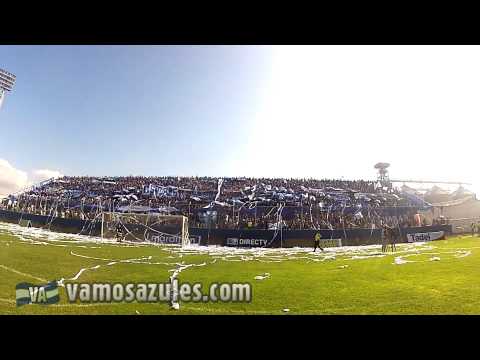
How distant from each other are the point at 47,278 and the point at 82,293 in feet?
2.80

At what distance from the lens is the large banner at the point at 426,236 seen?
9.91m

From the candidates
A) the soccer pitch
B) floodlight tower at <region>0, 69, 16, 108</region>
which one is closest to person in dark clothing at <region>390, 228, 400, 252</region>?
the soccer pitch

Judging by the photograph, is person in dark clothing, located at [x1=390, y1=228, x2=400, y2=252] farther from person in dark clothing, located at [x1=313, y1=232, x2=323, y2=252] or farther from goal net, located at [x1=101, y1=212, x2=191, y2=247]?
goal net, located at [x1=101, y1=212, x2=191, y2=247]

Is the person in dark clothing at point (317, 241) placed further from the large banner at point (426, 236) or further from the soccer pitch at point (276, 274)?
the large banner at point (426, 236)

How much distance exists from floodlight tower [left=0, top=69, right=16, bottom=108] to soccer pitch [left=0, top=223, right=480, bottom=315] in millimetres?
3312

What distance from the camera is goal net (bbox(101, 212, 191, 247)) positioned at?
389 inches

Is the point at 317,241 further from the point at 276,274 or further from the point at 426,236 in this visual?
the point at 276,274

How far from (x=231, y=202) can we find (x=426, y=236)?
612 centimetres

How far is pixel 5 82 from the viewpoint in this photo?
253 inches

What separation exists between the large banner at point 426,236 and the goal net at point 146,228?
6.48 meters

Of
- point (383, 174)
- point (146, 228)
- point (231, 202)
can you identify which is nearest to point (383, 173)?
point (383, 174)

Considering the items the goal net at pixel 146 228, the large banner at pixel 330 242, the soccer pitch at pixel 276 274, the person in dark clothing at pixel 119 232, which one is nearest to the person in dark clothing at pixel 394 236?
the soccer pitch at pixel 276 274

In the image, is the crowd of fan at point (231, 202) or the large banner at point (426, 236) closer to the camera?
the crowd of fan at point (231, 202)
